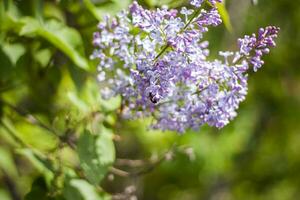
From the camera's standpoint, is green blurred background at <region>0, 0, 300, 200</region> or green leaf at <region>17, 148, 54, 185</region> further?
green blurred background at <region>0, 0, 300, 200</region>

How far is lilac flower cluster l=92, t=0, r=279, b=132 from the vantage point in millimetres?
1418

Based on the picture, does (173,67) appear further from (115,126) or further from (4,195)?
(4,195)

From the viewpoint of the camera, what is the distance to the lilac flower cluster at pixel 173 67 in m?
1.42

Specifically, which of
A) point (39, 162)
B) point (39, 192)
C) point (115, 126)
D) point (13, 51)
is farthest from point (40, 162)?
point (13, 51)

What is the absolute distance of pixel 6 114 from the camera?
7.25 ft

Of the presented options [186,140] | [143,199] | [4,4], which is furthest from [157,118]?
[143,199]

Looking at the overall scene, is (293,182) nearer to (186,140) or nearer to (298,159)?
(298,159)

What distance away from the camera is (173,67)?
4.68 feet

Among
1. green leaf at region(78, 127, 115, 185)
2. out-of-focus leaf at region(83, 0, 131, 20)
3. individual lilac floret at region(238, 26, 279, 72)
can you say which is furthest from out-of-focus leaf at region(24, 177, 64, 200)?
individual lilac floret at region(238, 26, 279, 72)

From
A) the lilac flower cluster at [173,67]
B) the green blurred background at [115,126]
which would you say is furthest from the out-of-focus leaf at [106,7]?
the lilac flower cluster at [173,67]

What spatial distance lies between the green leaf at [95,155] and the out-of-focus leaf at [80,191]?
0.39 ft

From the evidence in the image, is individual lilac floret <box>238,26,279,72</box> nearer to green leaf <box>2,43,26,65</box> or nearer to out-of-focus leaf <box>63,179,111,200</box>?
out-of-focus leaf <box>63,179,111,200</box>

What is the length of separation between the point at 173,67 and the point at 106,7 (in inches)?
20.7

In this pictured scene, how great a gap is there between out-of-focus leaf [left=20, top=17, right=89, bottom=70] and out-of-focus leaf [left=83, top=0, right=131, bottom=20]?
0.09m
